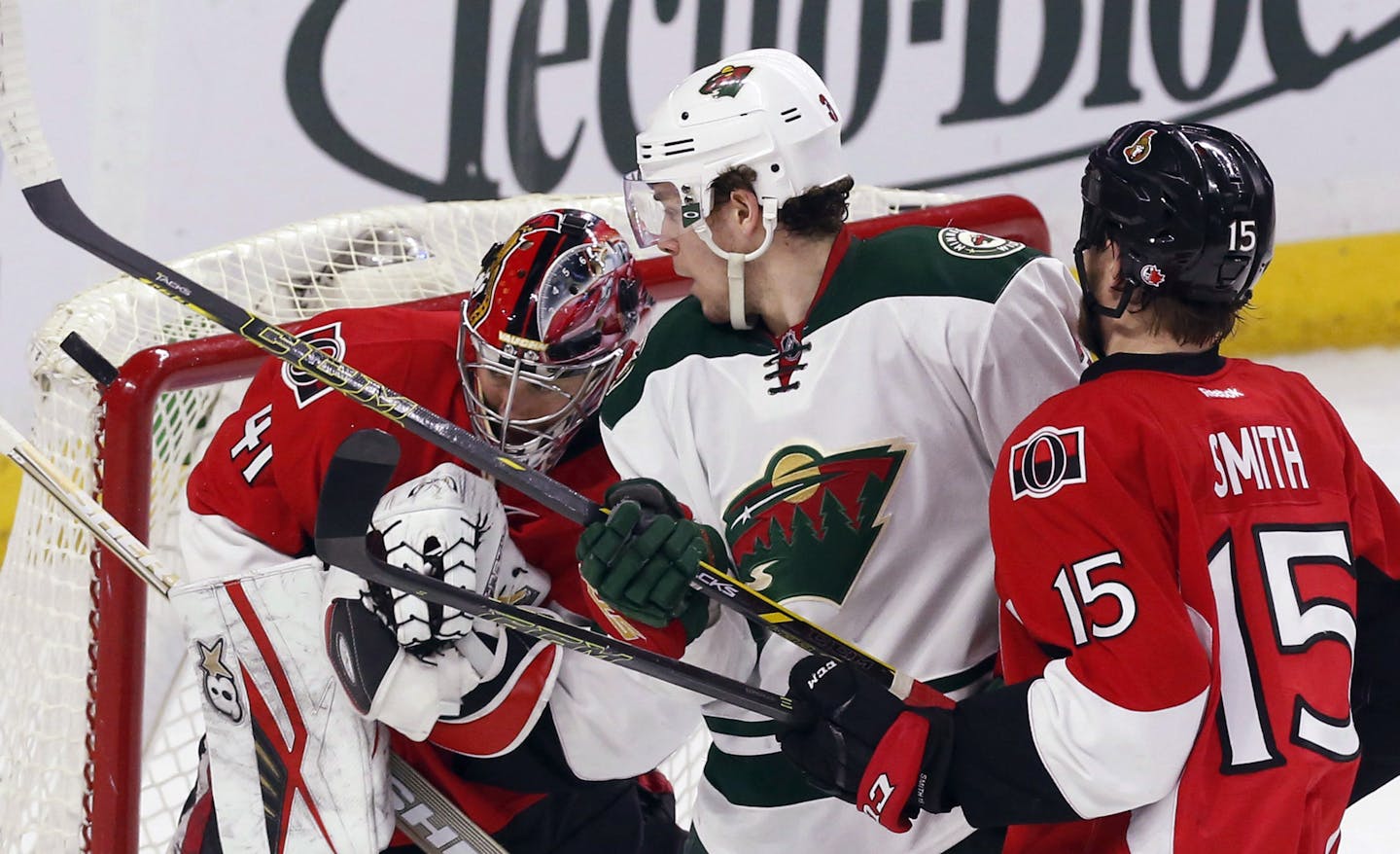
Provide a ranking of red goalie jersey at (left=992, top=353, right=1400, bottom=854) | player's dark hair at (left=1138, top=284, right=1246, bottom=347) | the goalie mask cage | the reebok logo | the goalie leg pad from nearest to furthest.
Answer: red goalie jersey at (left=992, top=353, right=1400, bottom=854), player's dark hair at (left=1138, top=284, right=1246, bottom=347), the reebok logo, the goalie leg pad, the goalie mask cage

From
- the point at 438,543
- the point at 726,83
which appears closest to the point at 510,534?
the point at 438,543

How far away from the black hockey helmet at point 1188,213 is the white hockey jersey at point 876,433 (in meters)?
0.19

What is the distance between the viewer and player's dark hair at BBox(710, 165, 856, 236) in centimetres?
158

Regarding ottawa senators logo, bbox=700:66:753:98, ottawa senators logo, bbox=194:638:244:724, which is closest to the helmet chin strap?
ottawa senators logo, bbox=700:66:753:98

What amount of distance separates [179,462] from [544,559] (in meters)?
0.88

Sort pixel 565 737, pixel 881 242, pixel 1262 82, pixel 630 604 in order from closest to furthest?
pixel 630 604, pixel 881 242, pixel 565 737, pixel 1262 82

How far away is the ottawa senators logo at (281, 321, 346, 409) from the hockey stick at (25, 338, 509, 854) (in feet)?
0.84

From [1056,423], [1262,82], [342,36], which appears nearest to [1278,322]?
[1262,82]

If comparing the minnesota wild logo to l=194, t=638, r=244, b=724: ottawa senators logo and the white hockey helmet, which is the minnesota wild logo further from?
l=194, t=638, r=244, b=724: ottawa senators logo

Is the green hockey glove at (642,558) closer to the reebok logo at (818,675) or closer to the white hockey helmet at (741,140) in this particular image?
the reebok logo at (818,675)

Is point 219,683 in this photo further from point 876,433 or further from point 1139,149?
point 1139,149

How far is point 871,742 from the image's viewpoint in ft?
4.59

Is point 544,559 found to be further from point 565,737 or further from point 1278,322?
point 1278,322

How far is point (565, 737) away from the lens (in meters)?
1.83
